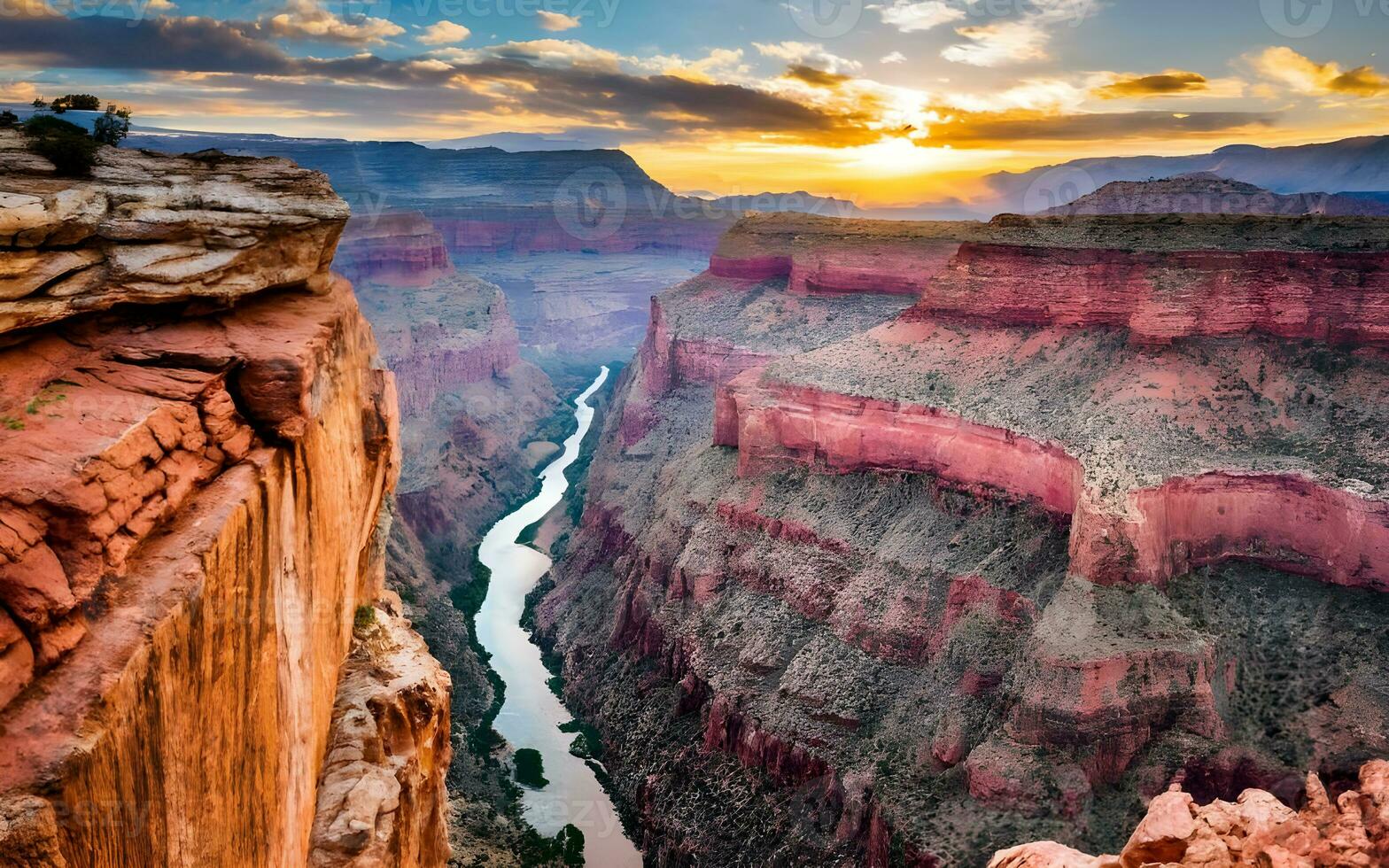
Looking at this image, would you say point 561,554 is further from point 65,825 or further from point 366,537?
point 65,825

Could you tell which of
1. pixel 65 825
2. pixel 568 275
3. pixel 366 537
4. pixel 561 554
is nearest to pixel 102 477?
pixel 65 825

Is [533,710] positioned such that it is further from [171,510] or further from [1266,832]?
[171,510]

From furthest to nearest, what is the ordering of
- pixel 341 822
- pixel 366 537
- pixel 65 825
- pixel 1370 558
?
pixel 1370 558, pixel 366 537, pixel 341 822, pixel 65 825

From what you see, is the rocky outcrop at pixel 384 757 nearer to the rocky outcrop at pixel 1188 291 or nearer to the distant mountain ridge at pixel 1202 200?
the rocky outcrop at pixel 1188 291

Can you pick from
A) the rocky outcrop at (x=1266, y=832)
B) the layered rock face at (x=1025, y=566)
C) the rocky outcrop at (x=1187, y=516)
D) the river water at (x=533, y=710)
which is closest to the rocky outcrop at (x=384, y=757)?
the rocky outcrop at (x=1266, y=832)

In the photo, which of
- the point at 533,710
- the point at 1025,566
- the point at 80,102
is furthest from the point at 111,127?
the point at 533,710

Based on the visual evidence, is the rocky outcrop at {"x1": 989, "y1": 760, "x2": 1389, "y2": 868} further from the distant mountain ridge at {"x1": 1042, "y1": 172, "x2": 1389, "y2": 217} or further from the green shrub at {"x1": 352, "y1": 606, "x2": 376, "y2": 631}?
the distant mountain ridge at {"x1": 1042, "y1": 172, "x2": 1389, "y2": 217}
